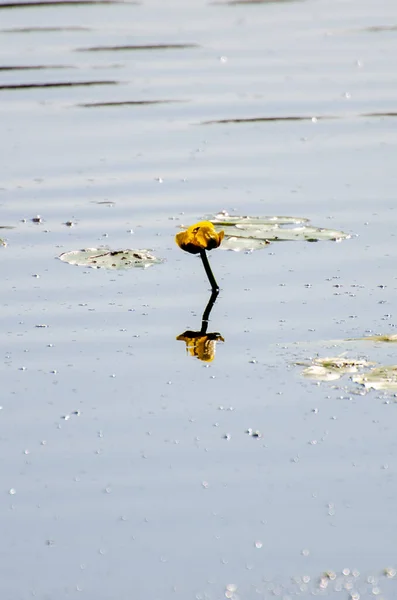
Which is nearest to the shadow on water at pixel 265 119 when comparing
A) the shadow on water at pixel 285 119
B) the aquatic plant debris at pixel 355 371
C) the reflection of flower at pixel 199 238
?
the shadow on water at pixel 285 119

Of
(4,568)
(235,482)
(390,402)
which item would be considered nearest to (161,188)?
(390,402)

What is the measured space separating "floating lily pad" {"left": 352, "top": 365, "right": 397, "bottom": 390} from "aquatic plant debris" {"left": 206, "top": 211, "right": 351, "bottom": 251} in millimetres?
1682

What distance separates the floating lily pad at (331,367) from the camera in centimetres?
441

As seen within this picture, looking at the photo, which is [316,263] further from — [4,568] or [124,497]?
[4,568]

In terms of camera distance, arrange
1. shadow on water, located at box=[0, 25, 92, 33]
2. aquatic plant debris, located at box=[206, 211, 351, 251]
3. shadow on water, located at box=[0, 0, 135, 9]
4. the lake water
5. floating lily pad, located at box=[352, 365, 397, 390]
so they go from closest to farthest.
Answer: the lake water, floating lily pad, located at box=[352, 365, 397, 390], aquatic plant debris, located at box=[206, 211, 351, 251], shadow on water, located at box=[0, 25, 92, 33], shadow on water, located at box=[0, 0, 135, 9]

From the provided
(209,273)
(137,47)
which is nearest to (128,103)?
(137,47)

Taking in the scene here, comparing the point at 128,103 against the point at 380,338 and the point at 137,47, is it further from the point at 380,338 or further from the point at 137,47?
the point at 380,338

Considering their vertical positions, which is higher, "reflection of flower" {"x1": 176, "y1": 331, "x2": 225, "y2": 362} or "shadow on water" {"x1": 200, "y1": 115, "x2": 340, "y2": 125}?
"reflection of flower" {"x1": 176, "y1": 331, "x2": 225, "y2": 362}

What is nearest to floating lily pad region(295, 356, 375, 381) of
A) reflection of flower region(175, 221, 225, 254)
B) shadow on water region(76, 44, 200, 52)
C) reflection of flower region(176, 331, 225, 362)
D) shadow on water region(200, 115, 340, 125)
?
reflection of flower region(176, 331, 225, 362)

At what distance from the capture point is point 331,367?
446 centimetres

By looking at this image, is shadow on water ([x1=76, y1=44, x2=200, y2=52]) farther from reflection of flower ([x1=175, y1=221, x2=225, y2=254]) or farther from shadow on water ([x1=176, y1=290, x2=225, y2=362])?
shadow on water ([x1=176, y1=290, x2=225, y2=362])

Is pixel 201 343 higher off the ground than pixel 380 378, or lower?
lower

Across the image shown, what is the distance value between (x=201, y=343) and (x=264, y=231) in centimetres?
139

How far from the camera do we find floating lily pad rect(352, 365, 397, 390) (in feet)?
14.1
